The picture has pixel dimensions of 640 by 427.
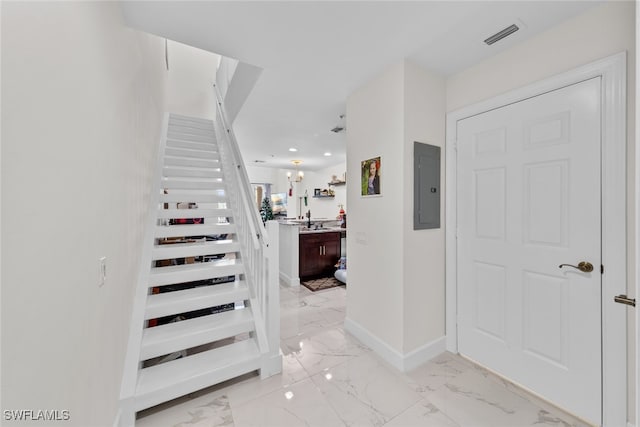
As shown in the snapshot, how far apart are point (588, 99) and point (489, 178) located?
0.72m

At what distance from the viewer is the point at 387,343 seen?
2289mm

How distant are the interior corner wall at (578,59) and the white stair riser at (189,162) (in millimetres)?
3492

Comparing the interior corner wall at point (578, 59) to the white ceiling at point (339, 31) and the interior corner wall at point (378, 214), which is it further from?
the interior corner wall at point (378, 214)

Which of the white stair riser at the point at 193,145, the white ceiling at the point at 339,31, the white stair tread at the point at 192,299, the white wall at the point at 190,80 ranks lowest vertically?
the white stair tread at the point at 192,299

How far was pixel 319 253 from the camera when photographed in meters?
4.79

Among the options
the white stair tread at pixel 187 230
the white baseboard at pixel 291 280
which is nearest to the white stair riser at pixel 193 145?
the white stair tread at pixel 187 230

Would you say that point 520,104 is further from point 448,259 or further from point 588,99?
point 448,259

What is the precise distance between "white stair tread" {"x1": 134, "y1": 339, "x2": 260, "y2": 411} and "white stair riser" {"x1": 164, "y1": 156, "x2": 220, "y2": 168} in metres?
2.79

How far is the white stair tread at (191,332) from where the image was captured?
6.10 feet

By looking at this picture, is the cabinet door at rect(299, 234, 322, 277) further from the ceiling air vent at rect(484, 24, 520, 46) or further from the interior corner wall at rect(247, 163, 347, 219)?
the ceiling air vent at rect(484, 24, 520, 46)

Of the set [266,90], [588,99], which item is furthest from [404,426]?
[266,90]

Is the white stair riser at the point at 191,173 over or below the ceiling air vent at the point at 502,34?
below

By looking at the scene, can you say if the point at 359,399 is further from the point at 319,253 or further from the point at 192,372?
the point at 319,253

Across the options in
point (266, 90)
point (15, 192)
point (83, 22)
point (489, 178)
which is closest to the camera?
point (15, 192)
